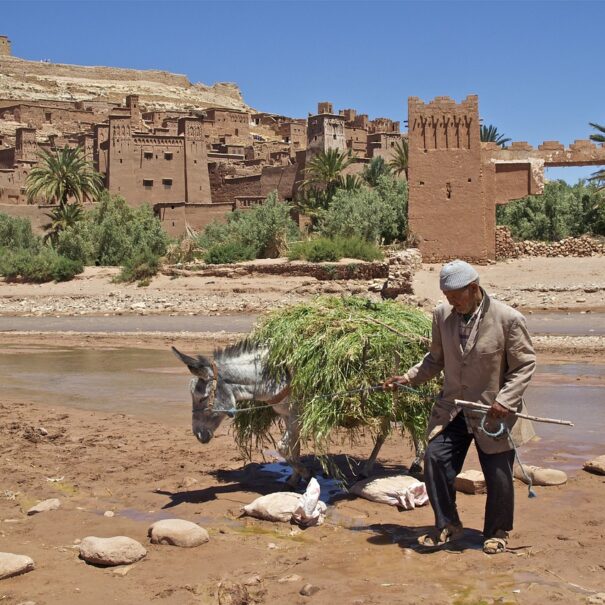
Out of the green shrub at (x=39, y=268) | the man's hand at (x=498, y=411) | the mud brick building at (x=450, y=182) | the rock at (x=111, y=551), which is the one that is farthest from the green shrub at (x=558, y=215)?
the rock at (x=111, y=551)

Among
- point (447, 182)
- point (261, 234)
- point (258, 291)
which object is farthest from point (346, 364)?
point (261, 234)

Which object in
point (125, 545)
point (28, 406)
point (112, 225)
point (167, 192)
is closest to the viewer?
point (125, 545)

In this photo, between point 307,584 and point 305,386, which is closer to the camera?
point 307,584

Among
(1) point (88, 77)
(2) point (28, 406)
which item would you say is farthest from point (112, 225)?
(1) point (88, 77)

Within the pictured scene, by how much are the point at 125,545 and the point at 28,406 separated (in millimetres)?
6548

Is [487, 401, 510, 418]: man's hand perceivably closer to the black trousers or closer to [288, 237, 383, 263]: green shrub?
the black trousers

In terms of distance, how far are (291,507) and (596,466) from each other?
2.58m

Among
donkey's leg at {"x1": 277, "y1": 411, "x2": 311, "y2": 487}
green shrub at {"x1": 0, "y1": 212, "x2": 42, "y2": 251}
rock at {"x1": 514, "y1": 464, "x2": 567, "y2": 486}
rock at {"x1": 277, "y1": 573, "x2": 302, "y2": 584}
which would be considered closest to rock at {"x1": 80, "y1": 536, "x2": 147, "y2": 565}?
rock at {"x1": 277, "y1": 573, "x2": 302, "y2": 584}

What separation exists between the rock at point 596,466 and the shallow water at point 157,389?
0.23 m

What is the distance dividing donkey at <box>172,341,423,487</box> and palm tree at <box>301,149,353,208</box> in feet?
132

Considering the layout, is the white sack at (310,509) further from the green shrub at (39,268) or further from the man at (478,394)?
the green shrub at (39,268)

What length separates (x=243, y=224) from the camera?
38.0m

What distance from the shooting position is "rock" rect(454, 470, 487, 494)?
6836mm

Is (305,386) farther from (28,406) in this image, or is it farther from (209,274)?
(209,274)
